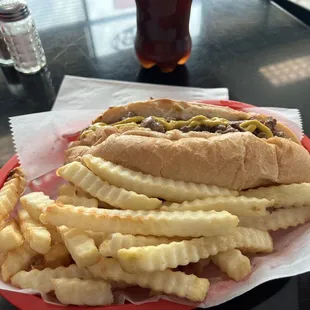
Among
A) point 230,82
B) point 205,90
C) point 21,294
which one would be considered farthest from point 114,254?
point 230,82

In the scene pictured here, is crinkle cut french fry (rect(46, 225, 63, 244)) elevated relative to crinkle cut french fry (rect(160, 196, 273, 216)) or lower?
lower

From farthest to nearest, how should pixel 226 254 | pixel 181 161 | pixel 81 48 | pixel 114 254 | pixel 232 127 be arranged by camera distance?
pixel 81 48, pixel 232 127, pixel 181 161, pixel 226 254, pixel 114 254

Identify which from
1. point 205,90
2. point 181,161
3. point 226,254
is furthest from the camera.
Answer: point 205,90

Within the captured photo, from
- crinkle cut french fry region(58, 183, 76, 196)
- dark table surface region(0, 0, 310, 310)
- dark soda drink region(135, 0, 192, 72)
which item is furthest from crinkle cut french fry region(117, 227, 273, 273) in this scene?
dark soda drink region(135, 0, 192, 72)

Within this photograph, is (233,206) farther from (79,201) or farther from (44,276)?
(44,276)

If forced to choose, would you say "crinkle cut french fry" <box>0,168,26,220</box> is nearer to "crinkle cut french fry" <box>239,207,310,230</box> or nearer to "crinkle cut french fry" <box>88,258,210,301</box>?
"crinkle cut french fry" <box>88,258,210,301</box>

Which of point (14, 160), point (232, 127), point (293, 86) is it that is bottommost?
point (293, 86)

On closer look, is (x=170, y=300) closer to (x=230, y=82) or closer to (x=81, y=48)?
(x=230, y=82)

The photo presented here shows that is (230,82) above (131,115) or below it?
below
